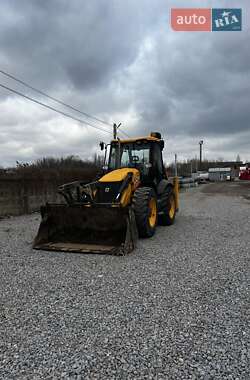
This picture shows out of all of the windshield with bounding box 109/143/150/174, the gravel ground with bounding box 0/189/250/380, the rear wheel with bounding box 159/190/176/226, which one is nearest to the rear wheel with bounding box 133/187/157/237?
the gravel ground with bounding box 0/189/250/380

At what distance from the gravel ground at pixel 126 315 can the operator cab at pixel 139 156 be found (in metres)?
2.63

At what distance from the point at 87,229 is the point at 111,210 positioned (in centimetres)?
74

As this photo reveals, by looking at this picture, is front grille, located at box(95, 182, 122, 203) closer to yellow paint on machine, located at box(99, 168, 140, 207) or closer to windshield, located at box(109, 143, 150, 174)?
yellow paint on machine, located at box(99, 168, 140, 207)

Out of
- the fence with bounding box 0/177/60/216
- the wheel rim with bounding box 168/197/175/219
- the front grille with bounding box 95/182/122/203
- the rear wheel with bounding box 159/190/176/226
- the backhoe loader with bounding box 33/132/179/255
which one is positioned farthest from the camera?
the fence with bounding box 0/177/60/216

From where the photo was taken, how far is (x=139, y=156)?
25.7 feet

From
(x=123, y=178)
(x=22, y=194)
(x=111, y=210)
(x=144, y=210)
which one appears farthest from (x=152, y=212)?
(x=22, y=194)

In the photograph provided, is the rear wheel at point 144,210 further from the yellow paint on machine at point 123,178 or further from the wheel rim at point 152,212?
the yellow paint on machine at point 123,178

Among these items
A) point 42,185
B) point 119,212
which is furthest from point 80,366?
point 42,185

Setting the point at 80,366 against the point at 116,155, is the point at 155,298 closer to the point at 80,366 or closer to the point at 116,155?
the point at 80,366

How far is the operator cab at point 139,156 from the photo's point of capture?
768 cm

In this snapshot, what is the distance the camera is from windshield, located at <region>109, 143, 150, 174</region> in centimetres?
771

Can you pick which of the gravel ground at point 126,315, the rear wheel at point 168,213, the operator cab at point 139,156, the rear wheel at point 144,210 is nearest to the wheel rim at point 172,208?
the rear wheel at point 168,213

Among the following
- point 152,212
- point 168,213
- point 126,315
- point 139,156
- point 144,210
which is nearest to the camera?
point 126,315

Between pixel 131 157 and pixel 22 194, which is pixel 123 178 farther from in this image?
pixel 22 194
